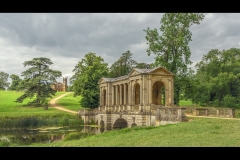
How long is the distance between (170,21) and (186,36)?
3.19 metres

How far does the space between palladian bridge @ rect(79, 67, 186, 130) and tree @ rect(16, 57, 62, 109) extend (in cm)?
1197

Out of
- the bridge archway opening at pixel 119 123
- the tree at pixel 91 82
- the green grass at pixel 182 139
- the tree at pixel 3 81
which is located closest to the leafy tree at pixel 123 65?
the tree at pixel 91 82

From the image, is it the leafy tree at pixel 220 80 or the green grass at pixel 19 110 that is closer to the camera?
the green grass at pixel 19 110

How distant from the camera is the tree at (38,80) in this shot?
189 ft

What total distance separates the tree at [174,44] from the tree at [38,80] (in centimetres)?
2658

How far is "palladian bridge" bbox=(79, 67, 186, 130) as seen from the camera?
29688 millimetres

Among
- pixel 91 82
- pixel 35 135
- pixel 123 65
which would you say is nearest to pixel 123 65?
pixel 123 65

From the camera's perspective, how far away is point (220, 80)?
51.9 m

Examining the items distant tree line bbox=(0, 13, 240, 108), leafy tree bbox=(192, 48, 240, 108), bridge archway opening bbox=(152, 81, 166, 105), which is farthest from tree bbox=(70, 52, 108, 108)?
leafy tree bbox=(192, 48, 240, 108)

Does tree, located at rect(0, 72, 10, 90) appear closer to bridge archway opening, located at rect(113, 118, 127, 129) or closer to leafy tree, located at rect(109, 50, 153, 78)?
leafy tree, located at rect(109, 50, 153, 78)

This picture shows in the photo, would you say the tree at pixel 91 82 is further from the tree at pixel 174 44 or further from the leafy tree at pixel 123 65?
the tree at pixel 174 44

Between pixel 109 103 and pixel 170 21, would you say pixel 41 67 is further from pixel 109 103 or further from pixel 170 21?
pixel 170 21

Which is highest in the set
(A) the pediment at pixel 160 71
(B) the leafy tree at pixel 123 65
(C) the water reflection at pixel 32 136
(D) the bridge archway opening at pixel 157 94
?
(B) the leafy tree at pixel 123 65
